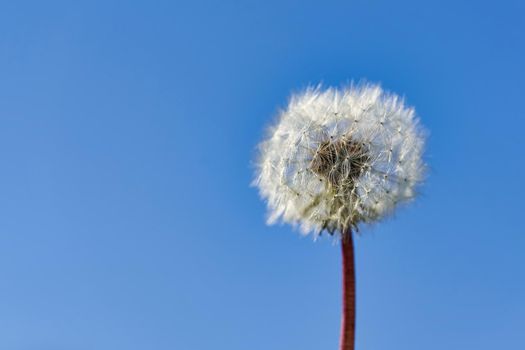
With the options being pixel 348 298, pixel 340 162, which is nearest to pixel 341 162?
pixel 340 162

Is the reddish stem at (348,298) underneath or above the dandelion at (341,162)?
underneath

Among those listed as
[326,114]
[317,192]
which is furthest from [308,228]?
[326,114]

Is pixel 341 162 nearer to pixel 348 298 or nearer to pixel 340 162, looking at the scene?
pixel 340 162

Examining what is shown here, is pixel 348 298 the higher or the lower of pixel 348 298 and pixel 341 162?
the lower

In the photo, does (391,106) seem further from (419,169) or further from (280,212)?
(280,212)
